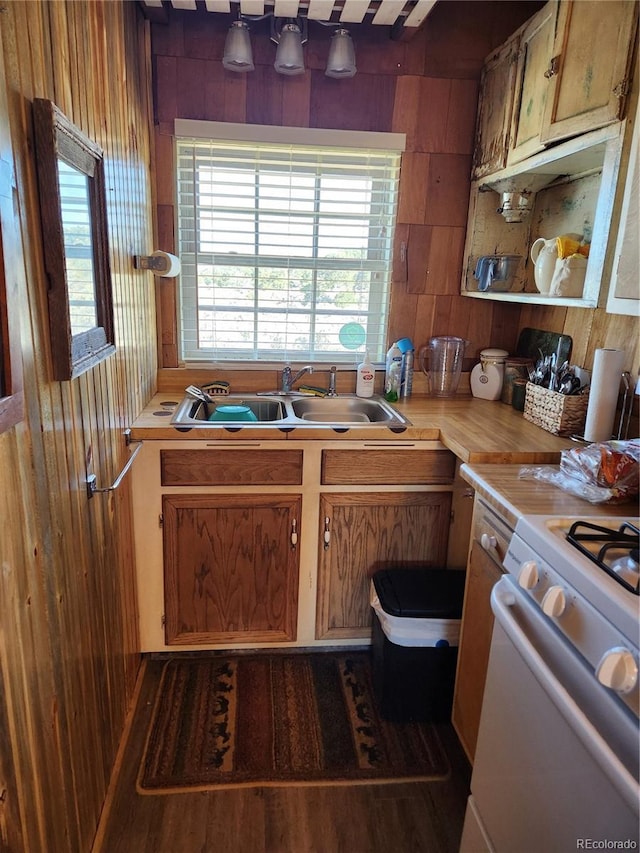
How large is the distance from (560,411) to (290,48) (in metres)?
1.66

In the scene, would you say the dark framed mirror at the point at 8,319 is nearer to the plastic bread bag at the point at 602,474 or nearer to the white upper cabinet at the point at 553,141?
the plastic bread bag at the point at 602,474

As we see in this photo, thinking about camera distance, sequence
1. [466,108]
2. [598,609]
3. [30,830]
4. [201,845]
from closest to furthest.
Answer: [598,609], [30,830], [201,845], [466,108]

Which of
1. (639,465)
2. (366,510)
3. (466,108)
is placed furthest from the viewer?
(466,108)

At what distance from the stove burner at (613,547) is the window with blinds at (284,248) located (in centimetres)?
157

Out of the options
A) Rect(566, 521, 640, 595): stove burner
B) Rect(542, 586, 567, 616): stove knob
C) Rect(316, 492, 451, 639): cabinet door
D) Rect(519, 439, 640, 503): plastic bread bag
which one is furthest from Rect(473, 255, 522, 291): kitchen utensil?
Rect(542, 586, 567, 616): stove knob

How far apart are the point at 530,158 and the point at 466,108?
2.14 ft

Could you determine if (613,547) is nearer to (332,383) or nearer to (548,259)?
(548,259)

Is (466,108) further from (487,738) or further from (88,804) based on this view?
(88,804)

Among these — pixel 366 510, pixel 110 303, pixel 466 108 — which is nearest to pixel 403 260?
pixel 466 108

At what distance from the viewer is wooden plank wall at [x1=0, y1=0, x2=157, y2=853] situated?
93 cm

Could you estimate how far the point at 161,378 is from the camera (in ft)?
7.88

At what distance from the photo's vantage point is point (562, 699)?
0.88 m

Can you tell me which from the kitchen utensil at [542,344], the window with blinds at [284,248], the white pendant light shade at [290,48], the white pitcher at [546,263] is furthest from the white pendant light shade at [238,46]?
the kitchen utensil at [542,344]

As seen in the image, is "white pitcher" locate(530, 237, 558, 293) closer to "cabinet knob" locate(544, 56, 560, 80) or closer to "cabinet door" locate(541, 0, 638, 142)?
"cabinet door" locate(541, 0, 638, 142)
